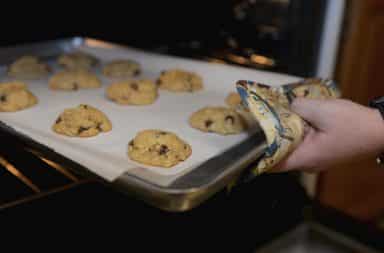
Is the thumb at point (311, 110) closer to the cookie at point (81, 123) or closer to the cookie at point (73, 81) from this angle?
the cookie at point (81, 123)

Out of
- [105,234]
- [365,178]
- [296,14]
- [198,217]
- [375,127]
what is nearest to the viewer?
[375,127]

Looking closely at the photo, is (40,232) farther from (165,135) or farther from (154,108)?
(154,108)

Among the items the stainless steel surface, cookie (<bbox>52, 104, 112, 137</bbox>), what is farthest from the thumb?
the stainless steel surface

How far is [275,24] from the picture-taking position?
1165 mm

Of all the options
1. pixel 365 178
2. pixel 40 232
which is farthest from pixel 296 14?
pixel 365 178

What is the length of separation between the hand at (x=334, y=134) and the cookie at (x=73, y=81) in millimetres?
579

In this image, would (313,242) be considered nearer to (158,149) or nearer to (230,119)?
(230,119)

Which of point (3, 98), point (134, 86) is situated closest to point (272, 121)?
point (134, 86)

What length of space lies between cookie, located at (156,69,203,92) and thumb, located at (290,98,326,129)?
0.42m

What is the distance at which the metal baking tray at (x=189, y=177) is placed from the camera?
1.83ft

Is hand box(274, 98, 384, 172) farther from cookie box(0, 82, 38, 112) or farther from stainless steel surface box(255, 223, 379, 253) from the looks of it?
cookie box(0, 82, 38, 112)

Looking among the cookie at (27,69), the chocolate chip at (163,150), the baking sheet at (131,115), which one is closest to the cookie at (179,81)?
the baking sheet at (131,115)

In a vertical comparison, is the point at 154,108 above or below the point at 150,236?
above

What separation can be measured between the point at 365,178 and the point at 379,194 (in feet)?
0.51
